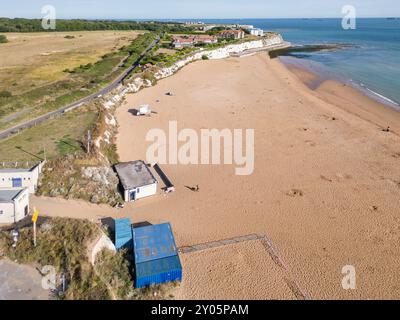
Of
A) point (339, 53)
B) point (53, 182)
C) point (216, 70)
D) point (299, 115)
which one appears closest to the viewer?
point (53, 182)

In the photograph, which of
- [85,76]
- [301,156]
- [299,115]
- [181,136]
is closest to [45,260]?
[181,136]

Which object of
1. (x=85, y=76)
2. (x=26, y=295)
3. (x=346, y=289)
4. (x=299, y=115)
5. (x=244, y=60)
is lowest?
(x=346, y=289)

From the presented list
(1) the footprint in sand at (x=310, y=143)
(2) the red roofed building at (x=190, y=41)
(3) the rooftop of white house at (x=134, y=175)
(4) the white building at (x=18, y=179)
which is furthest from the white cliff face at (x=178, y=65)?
(1) the footprint in sand at (x=310, y=143)

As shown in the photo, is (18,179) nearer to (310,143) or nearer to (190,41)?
(310,143)

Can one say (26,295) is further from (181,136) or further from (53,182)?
(181,136)

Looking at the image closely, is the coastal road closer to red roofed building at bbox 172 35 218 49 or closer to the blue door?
the blue door

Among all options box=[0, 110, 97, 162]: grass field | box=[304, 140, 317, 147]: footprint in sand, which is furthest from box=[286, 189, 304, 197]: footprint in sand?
box=[0, 110, 97, 162]: grass field
